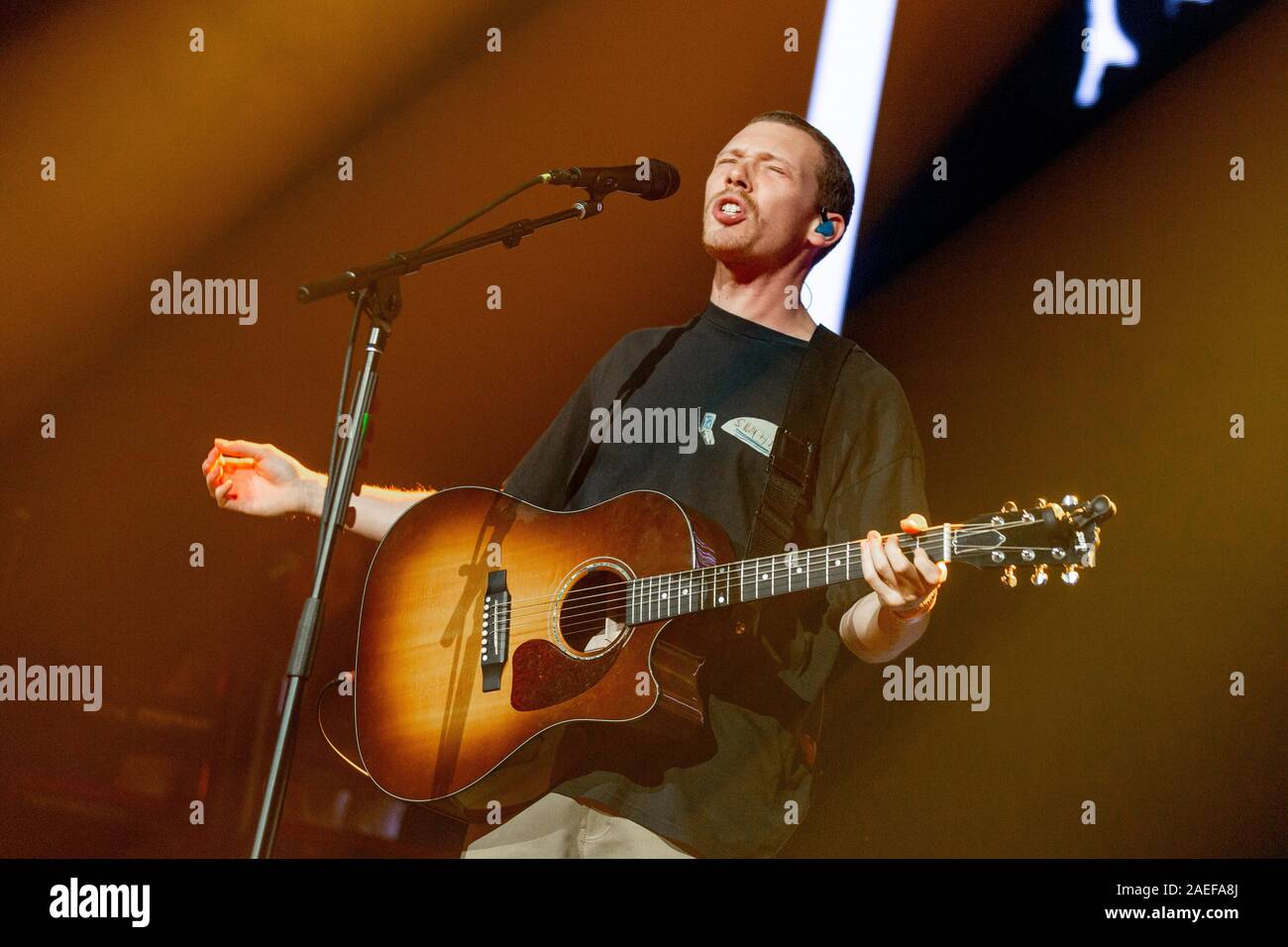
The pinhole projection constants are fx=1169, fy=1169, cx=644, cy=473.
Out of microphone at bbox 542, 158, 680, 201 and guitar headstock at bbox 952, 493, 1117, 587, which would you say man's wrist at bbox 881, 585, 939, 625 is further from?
microphone at bbox 542, 158, 680, 201

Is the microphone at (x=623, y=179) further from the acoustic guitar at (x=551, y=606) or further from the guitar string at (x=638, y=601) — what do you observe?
the guitar string at (x=638, y=601)

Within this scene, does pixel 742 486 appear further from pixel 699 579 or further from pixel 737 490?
pixel 699 579

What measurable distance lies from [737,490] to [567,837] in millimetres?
837

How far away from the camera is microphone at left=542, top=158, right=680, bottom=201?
8.52 feet

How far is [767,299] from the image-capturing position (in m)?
2.97

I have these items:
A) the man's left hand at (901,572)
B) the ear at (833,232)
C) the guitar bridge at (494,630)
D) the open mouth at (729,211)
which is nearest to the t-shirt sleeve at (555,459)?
the guitar bridge at (494,630)

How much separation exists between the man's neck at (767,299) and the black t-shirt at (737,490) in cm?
5

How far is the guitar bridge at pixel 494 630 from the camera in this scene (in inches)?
101

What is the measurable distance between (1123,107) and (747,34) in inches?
41.6

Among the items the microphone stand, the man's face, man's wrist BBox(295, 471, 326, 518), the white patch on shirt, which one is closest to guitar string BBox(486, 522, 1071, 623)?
the white patch on shirt

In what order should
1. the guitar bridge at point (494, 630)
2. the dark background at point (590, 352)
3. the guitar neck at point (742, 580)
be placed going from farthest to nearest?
the dark background at point (590, 352) < the guitar bridge at point (494, 630) < the guitar neck at point (742, 580)

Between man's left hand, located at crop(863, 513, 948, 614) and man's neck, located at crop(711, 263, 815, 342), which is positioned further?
man's neck, located at crop(711, 263, 815, 342)

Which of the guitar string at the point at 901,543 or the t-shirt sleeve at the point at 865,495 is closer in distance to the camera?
the guitar string at the point at 901,543

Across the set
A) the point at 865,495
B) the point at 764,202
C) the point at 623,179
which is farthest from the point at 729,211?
the point at 865,495
